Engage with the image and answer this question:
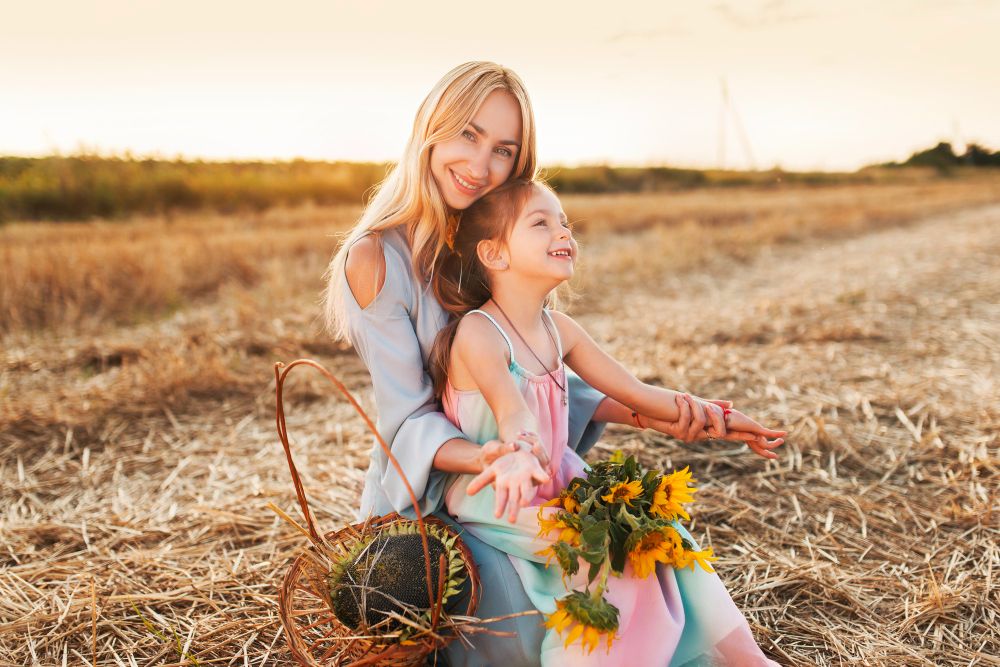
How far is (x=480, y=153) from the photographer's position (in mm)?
1977

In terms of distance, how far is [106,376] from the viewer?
4109 mm

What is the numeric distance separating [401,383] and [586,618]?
2.95 ft

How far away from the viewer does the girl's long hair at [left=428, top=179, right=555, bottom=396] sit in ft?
6.20

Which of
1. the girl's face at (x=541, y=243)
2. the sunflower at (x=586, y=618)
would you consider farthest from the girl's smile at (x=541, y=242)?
the sunflower at (x=586, y=618)

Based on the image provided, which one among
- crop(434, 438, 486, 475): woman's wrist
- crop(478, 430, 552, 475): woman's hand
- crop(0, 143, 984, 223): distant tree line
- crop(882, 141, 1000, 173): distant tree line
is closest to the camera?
crop(478, 430, 552, 475): woman's hand

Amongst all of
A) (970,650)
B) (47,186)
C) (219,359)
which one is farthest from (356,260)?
(47,186)

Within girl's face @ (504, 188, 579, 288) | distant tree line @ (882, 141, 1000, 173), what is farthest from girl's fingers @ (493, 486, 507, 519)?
distant tree line @ (882, 141, 1000, 173)

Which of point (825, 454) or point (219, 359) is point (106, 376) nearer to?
point (219, 359)

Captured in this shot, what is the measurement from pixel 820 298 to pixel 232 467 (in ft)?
17.5

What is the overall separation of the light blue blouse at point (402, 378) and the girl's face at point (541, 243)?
0.36 metres

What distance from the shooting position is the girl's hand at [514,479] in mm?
1302

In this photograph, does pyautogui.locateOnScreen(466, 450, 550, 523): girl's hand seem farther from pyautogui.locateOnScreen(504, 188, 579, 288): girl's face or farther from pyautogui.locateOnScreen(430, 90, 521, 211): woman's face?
pyautogui.locateOnScreen(430, 90, 521, 211): woman's face

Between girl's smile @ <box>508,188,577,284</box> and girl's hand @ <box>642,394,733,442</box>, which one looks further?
girl's hand @ <box>642,394,733,442</box>

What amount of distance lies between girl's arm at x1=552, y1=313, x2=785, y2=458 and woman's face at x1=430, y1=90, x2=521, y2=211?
511 mm
